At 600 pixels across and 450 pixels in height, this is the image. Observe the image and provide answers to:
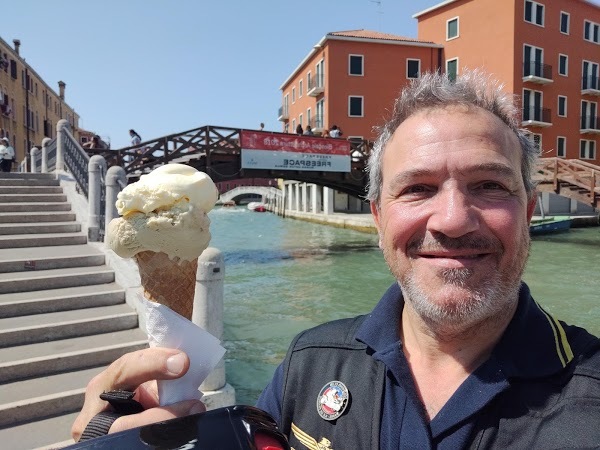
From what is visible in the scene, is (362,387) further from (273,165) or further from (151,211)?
(273,165)

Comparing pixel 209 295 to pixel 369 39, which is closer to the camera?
pixel 209 295

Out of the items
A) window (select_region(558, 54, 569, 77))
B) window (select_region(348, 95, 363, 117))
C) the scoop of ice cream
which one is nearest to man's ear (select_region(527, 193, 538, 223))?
the scoop of ice cream

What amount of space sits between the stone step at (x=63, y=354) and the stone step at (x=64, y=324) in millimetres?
91

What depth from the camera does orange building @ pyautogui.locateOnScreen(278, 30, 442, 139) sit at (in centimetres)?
3011

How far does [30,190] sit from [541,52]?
30.5m

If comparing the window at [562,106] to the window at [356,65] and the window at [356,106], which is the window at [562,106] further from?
the window at [356,65]

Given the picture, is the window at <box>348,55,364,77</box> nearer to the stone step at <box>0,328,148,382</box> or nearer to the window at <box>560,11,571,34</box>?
the window at <box>560,11,571,34</box>

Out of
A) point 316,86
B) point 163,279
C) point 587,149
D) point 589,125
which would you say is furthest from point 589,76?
point 163,279

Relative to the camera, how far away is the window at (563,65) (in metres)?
30.1

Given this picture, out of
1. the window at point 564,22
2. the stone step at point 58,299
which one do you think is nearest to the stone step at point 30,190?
the stone step at point 58,299

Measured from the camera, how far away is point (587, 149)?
1243 inches

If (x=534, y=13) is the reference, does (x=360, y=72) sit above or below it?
below

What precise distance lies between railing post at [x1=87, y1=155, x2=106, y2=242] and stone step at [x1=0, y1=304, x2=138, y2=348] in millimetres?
2372

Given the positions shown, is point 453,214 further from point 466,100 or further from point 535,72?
point 535,72
